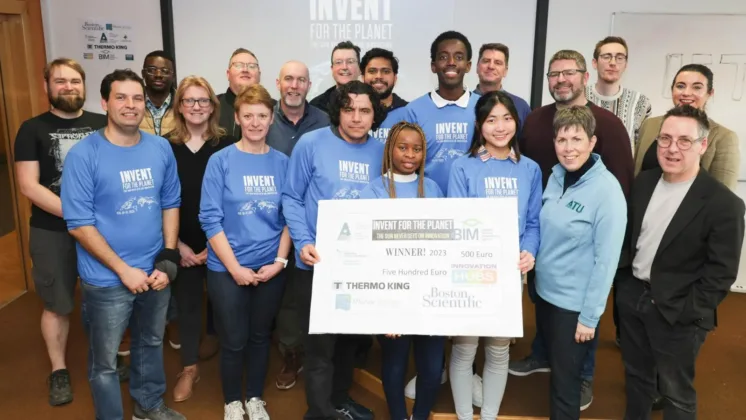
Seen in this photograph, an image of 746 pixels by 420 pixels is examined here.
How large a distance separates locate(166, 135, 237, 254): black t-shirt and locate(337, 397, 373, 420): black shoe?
1.21 m

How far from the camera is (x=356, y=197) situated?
2.46m

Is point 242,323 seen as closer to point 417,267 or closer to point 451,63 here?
point 417,267

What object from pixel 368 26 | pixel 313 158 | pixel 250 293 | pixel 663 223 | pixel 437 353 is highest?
pixel 368 26

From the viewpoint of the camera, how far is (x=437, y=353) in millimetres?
2467

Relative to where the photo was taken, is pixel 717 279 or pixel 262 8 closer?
pixel 717 279

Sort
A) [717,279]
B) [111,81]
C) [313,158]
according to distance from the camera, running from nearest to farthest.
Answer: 1. [717,279]
2. [111,81]
3. [313,158]

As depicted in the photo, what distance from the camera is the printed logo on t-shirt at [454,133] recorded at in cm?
283

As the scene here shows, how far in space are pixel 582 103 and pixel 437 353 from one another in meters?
1.52

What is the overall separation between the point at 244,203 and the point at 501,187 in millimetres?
1199

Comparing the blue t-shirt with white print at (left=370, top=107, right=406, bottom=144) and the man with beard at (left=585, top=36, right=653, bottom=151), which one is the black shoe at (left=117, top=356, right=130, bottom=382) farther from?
the man with beard at (left=585, top=36, right=653, bottom=151)

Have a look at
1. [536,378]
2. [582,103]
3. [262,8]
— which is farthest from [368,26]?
[536,378]

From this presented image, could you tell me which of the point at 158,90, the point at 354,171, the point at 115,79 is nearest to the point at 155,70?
the point at 158,90

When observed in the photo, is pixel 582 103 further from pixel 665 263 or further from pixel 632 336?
pixel 632 336

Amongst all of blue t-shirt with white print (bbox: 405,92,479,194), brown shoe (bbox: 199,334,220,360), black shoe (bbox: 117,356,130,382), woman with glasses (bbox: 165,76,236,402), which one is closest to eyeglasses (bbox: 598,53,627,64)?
blue t-shirt with white print (bbox: 405,92,479,194)
